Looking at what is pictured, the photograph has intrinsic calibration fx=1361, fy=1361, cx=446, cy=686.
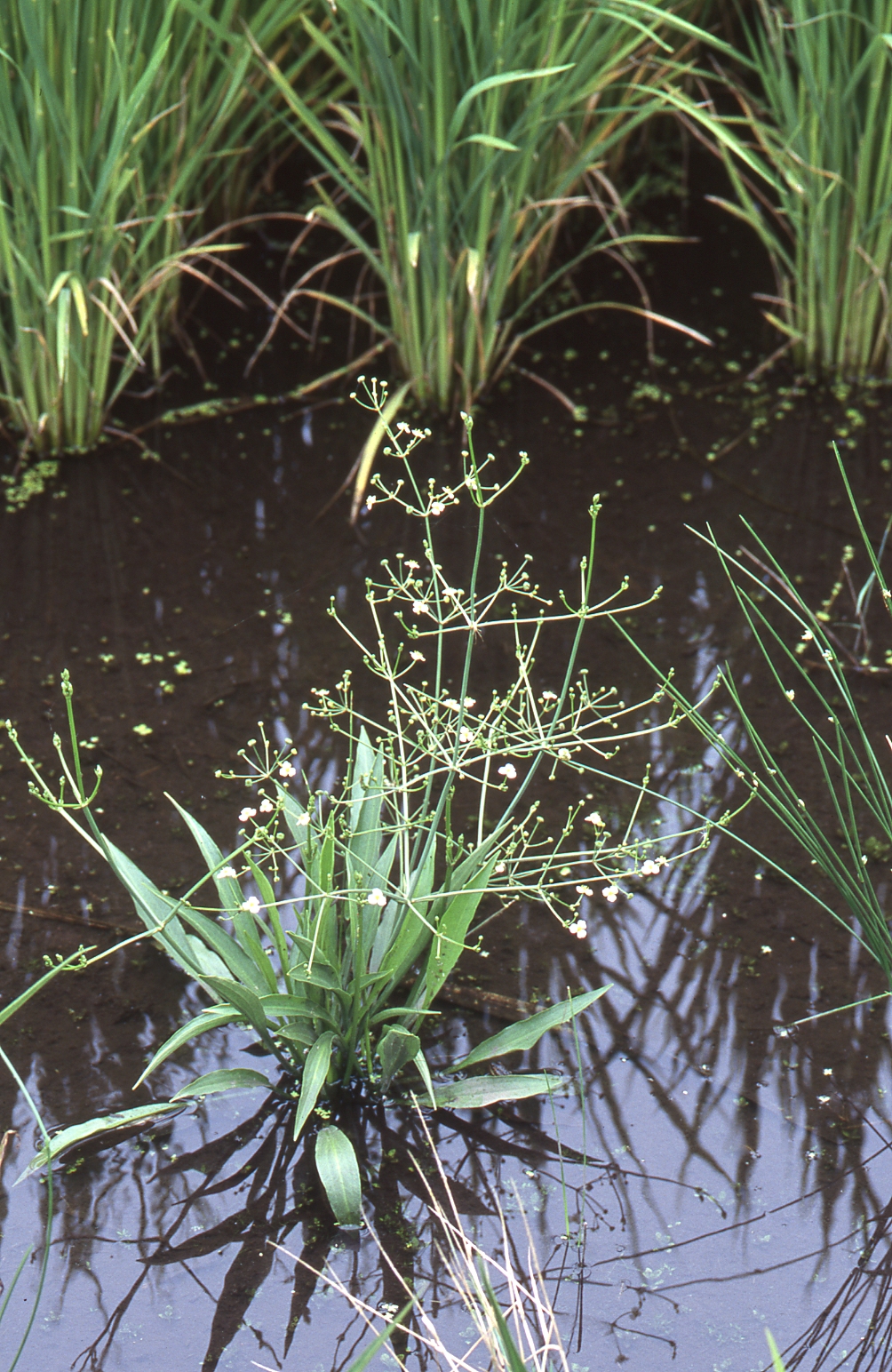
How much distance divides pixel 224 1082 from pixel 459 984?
350 millimetres

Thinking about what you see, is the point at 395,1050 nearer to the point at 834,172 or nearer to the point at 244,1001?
the point at 244,1001

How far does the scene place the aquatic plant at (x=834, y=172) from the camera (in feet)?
8.80

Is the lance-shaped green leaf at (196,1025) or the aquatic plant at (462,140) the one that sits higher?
the aquatic plant at (462,140)

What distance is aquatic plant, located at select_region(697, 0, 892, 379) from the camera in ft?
8.80

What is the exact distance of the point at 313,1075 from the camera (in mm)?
1499

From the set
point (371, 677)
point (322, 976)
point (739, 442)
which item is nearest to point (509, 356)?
point (739, 442)

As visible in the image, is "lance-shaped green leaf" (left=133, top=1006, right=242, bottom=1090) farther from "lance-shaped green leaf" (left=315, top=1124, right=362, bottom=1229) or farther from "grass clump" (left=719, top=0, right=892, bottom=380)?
"grass clump" (left=719, top=0, right=892, bottom=380)

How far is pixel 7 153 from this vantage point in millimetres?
2463

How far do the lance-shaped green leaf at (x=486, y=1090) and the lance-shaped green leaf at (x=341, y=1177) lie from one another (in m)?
0.14

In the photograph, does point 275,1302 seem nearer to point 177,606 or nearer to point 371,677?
point 371,677

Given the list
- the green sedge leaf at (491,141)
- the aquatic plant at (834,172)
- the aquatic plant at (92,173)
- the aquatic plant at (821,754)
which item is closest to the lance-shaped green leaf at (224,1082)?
the aquatic plant at (821,754)

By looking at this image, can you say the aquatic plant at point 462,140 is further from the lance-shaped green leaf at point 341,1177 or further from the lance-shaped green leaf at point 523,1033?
the lance-shaped green leaf at point 341,1177

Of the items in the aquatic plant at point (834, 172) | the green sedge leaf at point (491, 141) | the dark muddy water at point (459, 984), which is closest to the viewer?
the dark muddy water at point (459, 984)

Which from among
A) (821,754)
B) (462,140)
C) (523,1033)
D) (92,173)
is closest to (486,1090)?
(523,1033)
